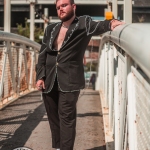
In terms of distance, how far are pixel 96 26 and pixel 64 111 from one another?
689mm

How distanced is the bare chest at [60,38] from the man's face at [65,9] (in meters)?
0.10

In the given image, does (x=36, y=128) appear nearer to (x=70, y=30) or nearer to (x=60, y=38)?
(x=60, y=38)

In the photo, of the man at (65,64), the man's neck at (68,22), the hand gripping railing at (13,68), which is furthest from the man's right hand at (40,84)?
the hand gripping railing at (13,68)

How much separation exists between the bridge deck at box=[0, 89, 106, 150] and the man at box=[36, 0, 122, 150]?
2.17 ft

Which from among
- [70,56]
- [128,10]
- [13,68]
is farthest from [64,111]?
[13,68]

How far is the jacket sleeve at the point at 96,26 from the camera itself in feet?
7.39

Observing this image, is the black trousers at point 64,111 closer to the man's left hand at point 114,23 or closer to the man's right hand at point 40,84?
the man's right hand at point 40,84

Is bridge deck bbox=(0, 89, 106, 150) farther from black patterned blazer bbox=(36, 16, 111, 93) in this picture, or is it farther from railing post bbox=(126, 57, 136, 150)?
railing post bbox=(126, 57, 136, 150)

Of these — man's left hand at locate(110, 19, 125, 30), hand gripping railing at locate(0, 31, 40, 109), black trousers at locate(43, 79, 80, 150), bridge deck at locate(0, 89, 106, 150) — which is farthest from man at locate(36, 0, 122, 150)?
hand gripping railing at locate(0, 31, 40, 109)

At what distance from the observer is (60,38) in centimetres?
255

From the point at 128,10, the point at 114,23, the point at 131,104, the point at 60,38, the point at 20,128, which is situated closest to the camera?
the point at 131,104

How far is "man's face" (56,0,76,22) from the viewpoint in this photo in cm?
241

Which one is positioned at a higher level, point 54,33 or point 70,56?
point 54,33

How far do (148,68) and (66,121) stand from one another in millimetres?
1632
